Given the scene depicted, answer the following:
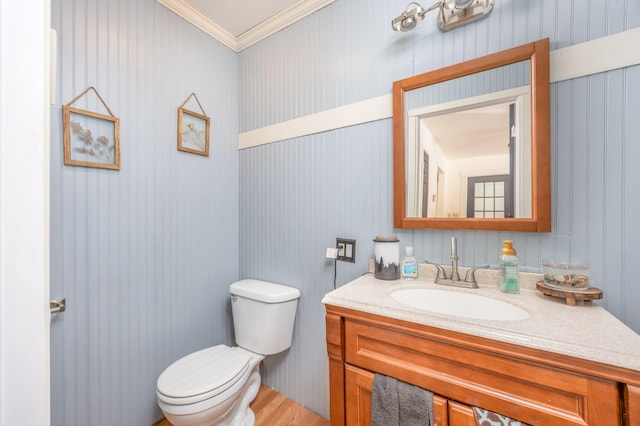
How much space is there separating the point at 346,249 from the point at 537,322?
0.85 metres

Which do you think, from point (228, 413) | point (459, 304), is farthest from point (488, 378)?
point (228, 413)

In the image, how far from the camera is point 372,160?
4.51 feet

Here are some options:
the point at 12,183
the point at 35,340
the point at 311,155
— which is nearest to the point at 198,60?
the point at 311,155

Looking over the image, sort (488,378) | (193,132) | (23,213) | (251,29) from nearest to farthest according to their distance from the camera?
(23,213)
(488,378)
(193,132)
(251,29)

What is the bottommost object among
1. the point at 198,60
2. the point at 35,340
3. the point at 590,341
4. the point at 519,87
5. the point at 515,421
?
the point at 515,421

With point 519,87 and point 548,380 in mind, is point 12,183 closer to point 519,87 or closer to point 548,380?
point 548,380

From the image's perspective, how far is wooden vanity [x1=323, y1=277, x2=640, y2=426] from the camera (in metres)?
0.60

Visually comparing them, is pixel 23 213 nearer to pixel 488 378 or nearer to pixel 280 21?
pixel 488 378

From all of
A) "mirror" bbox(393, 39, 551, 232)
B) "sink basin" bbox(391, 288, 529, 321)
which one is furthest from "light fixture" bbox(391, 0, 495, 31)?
"sink basin" bbox(391, 288, 529, 321)

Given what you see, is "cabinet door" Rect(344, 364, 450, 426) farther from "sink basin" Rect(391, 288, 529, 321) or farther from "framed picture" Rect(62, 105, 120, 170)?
"framed picture" Rect(62, 105, 120, 170)

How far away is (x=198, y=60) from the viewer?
1700 mm

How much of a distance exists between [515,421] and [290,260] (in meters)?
1.24

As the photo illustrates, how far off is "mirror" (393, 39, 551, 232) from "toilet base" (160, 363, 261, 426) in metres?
1.20

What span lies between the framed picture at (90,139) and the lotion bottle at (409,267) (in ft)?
5.04
